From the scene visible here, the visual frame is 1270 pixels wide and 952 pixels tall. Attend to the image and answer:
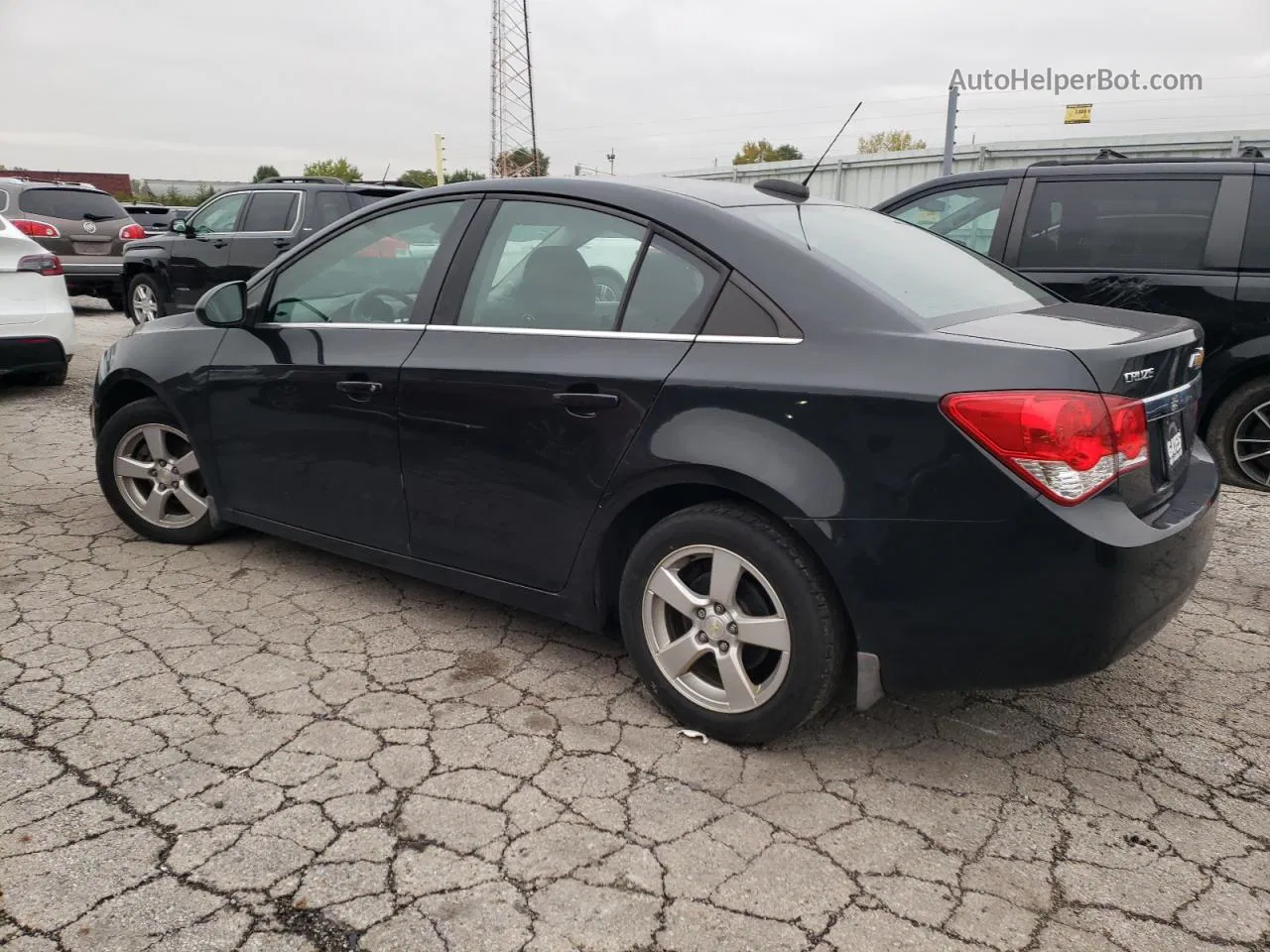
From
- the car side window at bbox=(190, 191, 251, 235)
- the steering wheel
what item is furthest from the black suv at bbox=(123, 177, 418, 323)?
the steering wheel

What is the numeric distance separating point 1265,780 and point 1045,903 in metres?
0.95

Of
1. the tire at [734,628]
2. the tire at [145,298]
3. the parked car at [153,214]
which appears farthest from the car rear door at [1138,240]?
the parked car at [153,214]

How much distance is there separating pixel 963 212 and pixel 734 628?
4269 millimetres

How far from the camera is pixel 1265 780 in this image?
2.67 m

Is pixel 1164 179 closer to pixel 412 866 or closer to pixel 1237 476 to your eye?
pixel 1237 476

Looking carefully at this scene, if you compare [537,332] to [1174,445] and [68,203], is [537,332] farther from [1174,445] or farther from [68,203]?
[68,203]

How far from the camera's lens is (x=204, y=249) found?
35.1 feet

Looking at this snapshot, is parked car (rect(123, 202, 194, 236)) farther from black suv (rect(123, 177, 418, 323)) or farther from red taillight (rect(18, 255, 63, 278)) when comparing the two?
red taillight (rect(18, 255, 63, 278))

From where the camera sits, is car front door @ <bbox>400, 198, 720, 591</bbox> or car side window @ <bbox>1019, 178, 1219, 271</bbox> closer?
car front door @ <bbox>400, 198, 720, 591</bbox>

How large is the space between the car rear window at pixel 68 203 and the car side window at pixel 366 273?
1090cm

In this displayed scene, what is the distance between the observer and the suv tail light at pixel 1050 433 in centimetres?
227

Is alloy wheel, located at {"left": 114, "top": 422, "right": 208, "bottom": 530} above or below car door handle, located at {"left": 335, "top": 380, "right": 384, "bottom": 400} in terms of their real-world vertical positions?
below

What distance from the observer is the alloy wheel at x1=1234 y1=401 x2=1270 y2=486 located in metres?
5.16

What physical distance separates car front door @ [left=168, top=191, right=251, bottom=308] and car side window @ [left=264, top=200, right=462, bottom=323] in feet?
24.3
